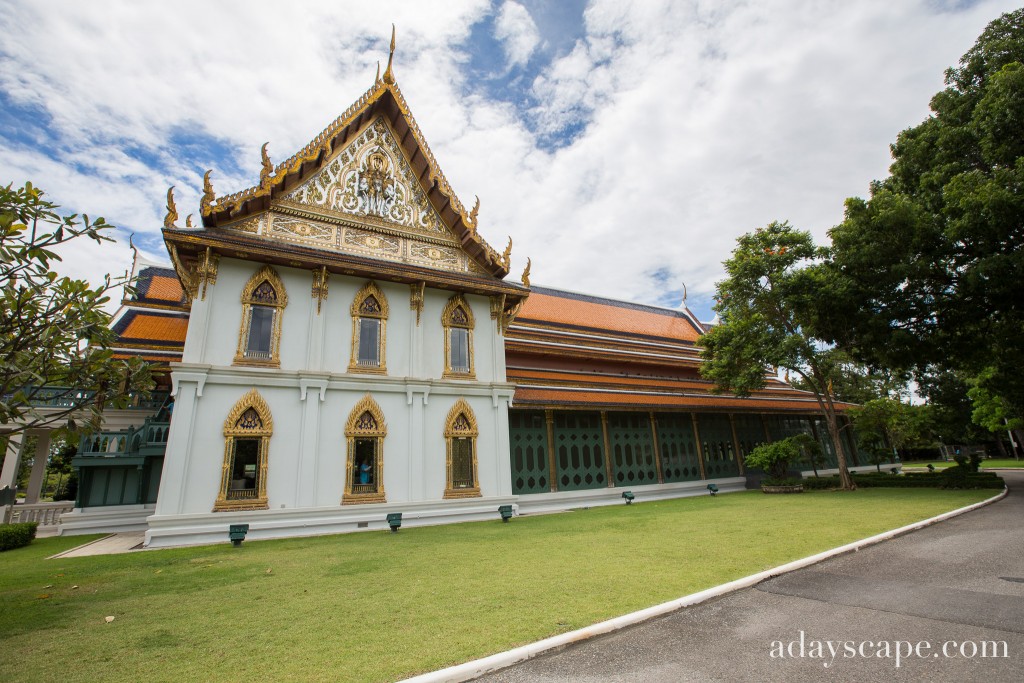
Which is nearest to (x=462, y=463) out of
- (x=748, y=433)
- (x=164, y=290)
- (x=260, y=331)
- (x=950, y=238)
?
(x=260, y=331)

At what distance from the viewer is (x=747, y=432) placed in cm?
1984

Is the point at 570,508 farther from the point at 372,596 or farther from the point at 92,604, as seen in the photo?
the point at 92,604

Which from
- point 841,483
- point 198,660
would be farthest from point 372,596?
point 841,483

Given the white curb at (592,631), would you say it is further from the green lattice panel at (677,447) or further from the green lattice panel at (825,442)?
the green lattice panel at (825,442)

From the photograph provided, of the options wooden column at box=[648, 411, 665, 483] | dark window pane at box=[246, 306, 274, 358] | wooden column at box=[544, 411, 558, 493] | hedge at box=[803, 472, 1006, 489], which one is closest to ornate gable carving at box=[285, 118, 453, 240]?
dark window pane at box=[246, 306, 274, 358]

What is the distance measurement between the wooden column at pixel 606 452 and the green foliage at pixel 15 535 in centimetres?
1426

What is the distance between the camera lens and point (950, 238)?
1216cm

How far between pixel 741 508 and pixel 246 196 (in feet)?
46.5

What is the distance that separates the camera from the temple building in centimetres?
1061

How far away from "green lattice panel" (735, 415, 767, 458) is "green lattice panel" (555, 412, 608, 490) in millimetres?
7055

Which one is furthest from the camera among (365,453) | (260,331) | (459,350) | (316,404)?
(459,350)

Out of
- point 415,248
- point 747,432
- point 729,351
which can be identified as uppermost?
point 415,248

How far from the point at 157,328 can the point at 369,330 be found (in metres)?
7.07

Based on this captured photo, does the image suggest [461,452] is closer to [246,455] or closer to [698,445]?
[246,455]
